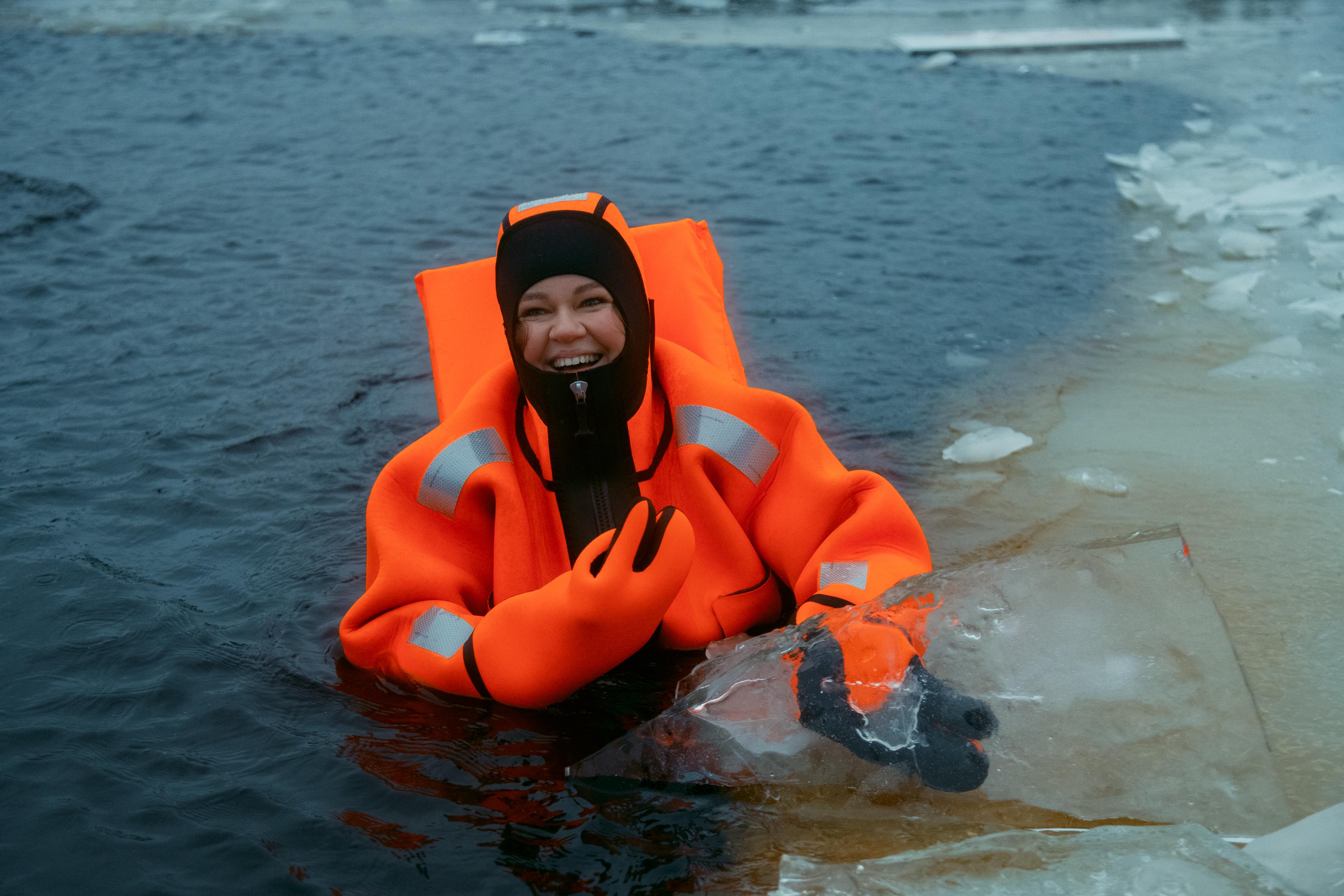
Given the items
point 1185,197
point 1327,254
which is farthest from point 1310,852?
point 1185,197

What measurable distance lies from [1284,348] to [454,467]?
3906mm

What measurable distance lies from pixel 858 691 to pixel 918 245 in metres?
5.06

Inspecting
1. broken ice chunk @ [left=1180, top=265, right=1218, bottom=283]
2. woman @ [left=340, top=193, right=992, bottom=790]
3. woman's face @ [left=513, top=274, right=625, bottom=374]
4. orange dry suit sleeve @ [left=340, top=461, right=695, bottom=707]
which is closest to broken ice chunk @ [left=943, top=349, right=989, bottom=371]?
broken ice chunk @ [left=1180, top=265, right=1218, bottom=283]

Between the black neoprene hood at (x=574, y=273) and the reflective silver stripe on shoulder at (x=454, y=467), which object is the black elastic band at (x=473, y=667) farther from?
the black neoprene hood at (x=574, y=273)

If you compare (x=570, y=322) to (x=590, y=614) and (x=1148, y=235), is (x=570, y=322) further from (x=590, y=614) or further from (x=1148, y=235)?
(x=1148, y=235)

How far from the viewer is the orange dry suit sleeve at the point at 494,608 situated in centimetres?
249

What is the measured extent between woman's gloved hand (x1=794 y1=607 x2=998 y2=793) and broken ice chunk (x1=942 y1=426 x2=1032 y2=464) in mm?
2092

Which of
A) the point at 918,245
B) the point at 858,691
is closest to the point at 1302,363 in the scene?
the point at 918,245

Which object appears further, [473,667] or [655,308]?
[655,308]

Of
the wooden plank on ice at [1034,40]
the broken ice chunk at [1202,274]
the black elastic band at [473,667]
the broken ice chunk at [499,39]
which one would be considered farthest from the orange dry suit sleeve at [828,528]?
the broken ice chunk at [499,39]

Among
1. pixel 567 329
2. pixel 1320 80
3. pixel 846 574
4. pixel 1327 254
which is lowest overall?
pixel 846 574

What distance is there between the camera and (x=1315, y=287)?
5789 mm

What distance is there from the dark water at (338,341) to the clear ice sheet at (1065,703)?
0.15 metres

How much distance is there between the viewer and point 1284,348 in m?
5.02
